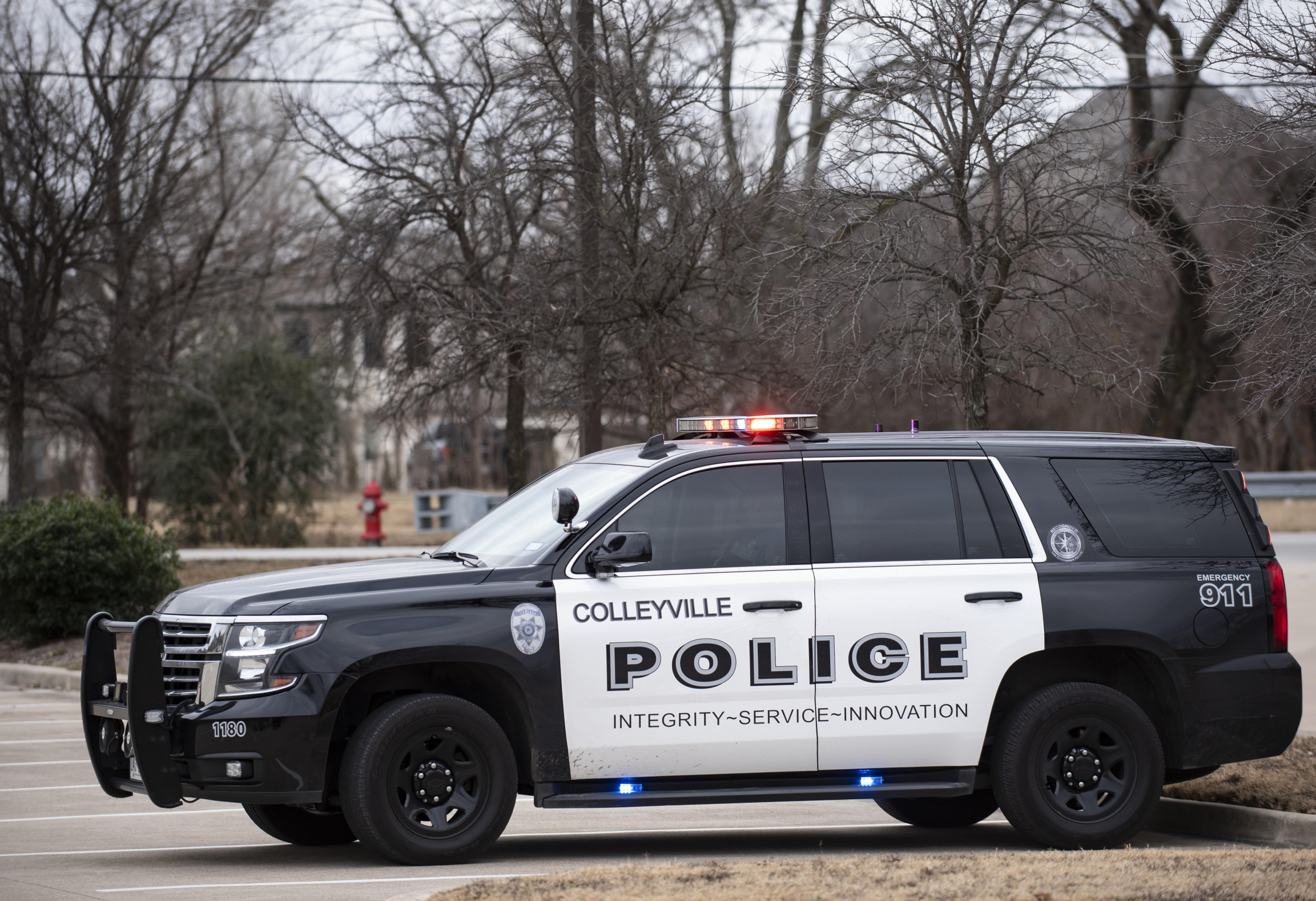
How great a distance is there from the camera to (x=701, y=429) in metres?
7.29

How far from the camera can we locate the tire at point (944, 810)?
796cm

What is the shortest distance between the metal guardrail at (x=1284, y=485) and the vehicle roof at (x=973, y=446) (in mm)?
24716

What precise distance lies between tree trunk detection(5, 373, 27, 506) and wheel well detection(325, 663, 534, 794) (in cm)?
1494

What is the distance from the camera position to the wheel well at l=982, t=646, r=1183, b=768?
23.1ft

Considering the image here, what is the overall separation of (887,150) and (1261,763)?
4619 millimetres

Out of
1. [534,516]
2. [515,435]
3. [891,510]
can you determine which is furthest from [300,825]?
[515,435]

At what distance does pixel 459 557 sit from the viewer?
7234 millimetres

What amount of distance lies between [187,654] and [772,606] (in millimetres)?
2631

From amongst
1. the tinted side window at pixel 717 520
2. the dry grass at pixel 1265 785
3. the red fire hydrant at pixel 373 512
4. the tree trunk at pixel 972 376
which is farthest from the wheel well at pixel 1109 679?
the red fire hydrant at pixel 373 512

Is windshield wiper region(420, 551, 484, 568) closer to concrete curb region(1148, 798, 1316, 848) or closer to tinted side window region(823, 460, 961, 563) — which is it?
tinted side window region(823, 460, 961, 563)

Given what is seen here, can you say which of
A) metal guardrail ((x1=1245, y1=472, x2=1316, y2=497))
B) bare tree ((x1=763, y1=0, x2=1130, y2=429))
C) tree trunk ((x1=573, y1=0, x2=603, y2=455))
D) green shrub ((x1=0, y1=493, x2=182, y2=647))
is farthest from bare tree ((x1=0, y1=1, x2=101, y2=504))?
metal guardrail ((x1=1245, y1=472, x2=1316, y2=497))

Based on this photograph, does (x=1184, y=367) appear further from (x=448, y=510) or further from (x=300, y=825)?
(x=300, y=825)

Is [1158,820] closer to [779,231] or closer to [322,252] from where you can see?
[779,231]

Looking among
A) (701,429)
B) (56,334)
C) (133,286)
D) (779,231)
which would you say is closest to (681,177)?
(779,231)
